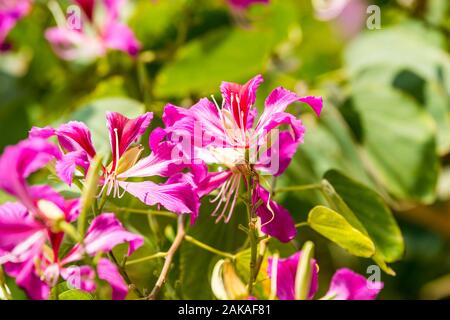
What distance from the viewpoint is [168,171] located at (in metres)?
0.51

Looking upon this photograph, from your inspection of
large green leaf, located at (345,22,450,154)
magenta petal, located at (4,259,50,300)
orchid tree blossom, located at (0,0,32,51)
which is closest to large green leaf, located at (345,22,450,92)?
large green leaf, located at (345,22,450,154)

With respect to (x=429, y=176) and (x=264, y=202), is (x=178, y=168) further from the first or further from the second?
(x=429, y=176)

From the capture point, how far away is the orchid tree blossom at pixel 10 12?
3.10 feet

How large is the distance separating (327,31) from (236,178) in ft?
2.38

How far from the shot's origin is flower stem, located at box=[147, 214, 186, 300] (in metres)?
0.48

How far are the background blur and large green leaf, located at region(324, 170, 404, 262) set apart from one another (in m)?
0.07

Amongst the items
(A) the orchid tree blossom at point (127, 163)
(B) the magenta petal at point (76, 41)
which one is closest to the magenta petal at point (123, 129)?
(A) the orchid tree blossom at point (127, 163)

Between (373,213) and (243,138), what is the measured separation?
185 mm

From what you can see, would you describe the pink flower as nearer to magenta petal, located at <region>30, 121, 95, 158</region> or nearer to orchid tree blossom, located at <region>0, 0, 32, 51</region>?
orchid tree blossom, located at <region>0, 0, 32, 51</region>

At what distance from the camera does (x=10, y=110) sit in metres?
1.04

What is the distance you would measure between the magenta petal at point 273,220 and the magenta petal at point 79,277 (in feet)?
0.41
